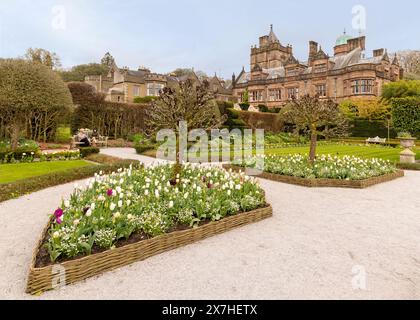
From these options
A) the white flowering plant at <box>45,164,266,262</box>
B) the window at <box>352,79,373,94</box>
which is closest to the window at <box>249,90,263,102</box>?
the window at <box>352,79,373,94</box>

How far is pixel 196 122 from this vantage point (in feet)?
26.6

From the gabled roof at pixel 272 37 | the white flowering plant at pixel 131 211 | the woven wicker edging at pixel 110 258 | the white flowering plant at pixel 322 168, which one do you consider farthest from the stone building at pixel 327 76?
the woven wicker edging at pixel 110 258

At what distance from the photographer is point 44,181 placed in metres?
8.91

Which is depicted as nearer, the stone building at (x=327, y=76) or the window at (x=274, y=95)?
the stone building at (x=327, y=76)

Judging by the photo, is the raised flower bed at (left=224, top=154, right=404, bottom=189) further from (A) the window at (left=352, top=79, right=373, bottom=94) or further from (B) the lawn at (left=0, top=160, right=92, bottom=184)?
(A) the window at (left=352, top=79, right=373, bottom=94)

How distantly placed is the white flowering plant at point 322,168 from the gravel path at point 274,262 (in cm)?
330

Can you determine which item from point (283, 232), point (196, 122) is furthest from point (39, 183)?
point (283, 232)

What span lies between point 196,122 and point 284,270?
16.6 feet

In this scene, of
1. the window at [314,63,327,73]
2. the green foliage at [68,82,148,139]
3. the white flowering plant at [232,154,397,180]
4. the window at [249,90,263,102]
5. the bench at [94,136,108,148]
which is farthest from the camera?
the window at [249,90,263,102]

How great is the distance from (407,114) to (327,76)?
109ft

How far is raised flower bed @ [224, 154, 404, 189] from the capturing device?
9.85 meters

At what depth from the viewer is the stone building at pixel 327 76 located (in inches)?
1809

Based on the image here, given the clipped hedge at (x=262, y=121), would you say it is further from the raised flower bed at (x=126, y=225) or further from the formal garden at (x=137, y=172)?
the raised flower bed at (x=126, y=225)
